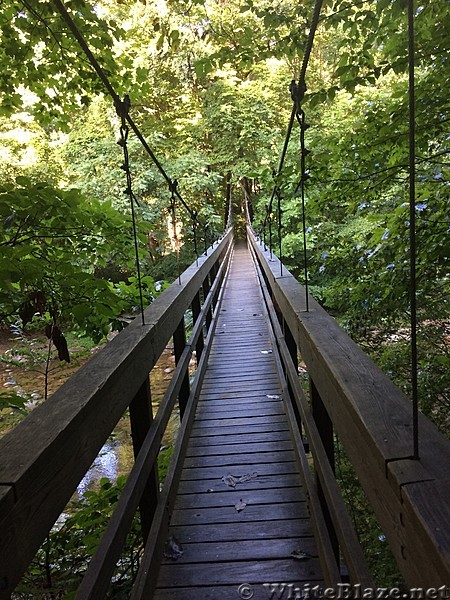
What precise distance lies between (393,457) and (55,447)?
0.59m

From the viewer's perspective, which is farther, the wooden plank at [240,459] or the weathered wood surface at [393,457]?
the wooden plank at [240,459]

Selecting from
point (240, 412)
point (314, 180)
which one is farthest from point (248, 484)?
point (314, 180)

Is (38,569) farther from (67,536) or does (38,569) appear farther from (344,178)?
(344,178)

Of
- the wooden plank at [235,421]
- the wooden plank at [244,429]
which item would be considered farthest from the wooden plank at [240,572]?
the wooden plank at [235,421]

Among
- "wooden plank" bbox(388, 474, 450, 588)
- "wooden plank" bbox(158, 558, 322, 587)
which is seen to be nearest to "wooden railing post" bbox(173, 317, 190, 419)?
"wooden plank" bbox(158, 558, 322, 587)

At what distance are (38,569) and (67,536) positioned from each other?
217 millimetres

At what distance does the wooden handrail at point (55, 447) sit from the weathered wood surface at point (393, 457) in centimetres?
56

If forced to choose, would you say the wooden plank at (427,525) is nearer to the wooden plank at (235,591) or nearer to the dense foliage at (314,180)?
the wooden plank at (235,591)

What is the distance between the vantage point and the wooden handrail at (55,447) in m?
0.71

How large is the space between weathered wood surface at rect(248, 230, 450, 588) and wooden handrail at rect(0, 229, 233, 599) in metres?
0.56

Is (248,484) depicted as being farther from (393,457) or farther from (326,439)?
(393,457)

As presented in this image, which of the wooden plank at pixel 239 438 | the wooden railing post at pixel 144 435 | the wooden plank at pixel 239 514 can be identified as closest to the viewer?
the wooden railing post at pixel 144 435

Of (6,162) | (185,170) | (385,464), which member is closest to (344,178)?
(385,464)

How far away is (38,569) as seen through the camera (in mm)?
2451
